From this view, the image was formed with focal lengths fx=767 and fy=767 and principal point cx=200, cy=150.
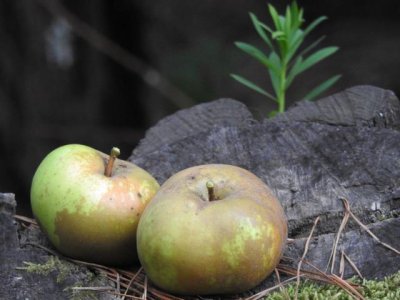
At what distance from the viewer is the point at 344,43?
7070mm

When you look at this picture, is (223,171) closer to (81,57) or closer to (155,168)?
(155,168)

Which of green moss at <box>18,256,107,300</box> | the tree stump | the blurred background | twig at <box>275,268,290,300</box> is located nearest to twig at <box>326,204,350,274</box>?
the tree stump

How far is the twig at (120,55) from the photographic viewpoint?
19.4 ft

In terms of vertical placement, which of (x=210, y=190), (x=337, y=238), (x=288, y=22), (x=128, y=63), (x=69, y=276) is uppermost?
(x=288, y=22)

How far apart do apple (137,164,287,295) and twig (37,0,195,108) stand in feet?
13.0

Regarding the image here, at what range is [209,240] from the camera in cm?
203

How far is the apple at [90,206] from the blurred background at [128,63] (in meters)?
3.34

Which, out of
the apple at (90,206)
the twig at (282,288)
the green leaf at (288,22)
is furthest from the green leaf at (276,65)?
the twig at (282,288)

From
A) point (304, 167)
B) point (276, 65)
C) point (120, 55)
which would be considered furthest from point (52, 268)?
point (120, 55)

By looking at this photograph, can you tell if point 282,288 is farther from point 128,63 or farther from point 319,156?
point 128,63

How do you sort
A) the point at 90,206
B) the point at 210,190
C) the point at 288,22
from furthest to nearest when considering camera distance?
the point at 288,22
the point at 90,206
the point at 210,190

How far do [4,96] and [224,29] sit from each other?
8.38 feet

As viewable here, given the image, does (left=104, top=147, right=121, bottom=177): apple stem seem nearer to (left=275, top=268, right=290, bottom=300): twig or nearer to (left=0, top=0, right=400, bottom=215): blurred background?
(left=275, top=268, right=290, bottom=300): twig

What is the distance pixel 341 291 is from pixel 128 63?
4.23m
